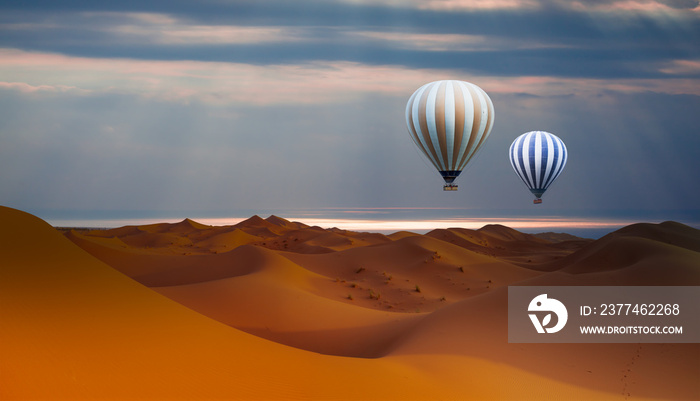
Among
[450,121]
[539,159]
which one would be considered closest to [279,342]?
[450,121]

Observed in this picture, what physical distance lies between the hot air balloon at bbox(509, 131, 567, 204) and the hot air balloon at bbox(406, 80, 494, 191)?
9.62m

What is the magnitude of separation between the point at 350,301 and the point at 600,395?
47.7 ft

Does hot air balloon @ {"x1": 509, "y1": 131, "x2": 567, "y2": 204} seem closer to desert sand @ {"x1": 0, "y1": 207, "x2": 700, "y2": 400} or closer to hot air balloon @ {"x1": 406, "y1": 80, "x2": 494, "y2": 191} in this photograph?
hot air balloon @ {"x1": 406, "y1": 80, "x2": 494, "y2": 191}

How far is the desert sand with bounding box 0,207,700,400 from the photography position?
9.06 metres

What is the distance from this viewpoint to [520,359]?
1501cm

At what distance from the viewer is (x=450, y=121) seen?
34000 millimetres

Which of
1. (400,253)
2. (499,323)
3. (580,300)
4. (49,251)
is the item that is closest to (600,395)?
(499,323)

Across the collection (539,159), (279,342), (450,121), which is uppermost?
(539,159)

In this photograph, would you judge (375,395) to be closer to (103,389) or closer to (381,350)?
(103,389)

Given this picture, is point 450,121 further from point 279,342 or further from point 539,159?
point 279,342

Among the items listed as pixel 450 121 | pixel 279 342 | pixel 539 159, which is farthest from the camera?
pixel 539 159

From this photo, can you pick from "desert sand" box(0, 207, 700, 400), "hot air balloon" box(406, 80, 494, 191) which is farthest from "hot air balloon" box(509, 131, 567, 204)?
"desert sand" box(0, 207, 700, 400)

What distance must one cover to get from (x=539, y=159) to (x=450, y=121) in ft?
42.2

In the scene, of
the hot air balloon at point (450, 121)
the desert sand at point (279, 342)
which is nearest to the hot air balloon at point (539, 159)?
the hot air balloon at point (450, 121)
